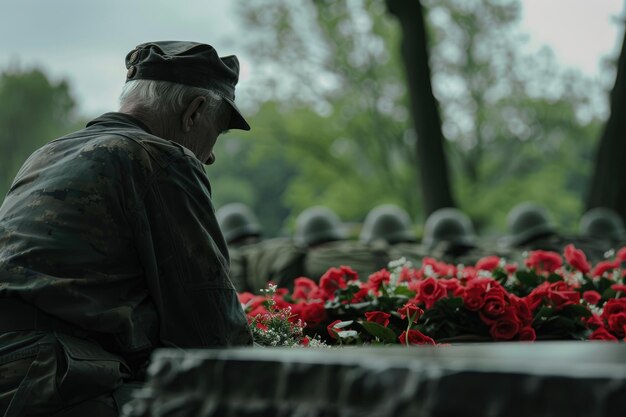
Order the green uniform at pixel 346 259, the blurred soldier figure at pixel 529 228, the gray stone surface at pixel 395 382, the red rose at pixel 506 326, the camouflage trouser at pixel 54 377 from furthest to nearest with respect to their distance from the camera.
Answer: the blurred soldier figure at pixel 529 228
the green uniform at pixel 346 259
the red rose at pixel 506 326
the camouflage trouser at pixel 54 377
the gray stone surface at pixel 395 382

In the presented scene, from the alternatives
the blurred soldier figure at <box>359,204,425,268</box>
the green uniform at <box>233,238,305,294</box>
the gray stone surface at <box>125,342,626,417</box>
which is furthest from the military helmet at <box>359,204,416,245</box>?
the gray stone surface at <box>125,342,626,417</box>

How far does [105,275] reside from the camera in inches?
111

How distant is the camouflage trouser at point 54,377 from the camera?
2705 mm

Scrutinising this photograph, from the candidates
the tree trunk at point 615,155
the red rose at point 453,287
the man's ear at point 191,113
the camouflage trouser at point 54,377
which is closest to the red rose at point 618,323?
the red rose at point 453,287

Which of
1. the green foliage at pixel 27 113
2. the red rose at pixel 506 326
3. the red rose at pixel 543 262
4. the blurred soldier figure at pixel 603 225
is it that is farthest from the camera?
the green foliage at pixel 27 113

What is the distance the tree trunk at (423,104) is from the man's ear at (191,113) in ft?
39.9

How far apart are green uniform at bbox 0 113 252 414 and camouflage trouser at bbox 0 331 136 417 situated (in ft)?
0.09

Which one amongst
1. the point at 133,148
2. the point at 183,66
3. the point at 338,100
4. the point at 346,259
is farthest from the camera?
the point at 338,100

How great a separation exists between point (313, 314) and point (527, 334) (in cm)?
88

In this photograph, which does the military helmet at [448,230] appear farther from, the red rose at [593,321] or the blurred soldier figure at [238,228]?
the red rose at [593,321]

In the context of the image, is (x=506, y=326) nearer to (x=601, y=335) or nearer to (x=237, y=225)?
(x=601, y=335)

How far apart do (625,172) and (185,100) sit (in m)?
11.1

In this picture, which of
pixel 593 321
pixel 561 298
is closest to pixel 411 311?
pixel 561 298

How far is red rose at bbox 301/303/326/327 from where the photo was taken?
4516 mm
